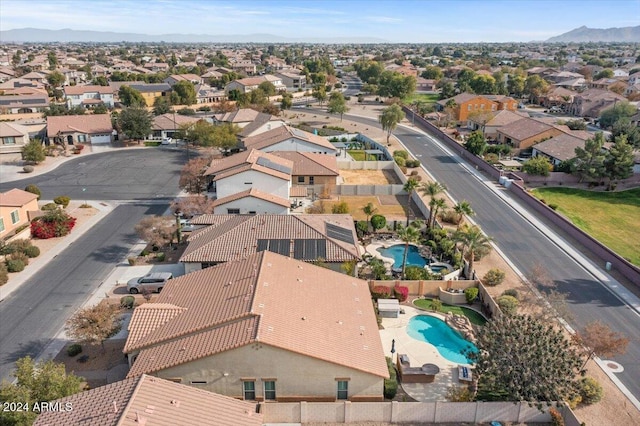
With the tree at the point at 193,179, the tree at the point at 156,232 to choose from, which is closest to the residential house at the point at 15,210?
the tree at the point at 156,232

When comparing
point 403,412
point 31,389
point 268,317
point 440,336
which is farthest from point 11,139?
point 403,412

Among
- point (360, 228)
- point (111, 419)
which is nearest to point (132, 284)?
point (111, 419)

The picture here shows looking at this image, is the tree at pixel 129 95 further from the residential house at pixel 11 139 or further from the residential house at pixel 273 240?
the residential house at pixel 273 240

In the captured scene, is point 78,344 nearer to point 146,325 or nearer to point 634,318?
point 146,325

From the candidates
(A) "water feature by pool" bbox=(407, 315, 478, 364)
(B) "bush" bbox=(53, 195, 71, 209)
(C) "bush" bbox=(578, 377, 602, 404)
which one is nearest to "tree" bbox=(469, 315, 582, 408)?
(C) "bush" bbox=(578, 377, 602, 404)

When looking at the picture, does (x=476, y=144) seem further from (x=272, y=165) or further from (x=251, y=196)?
(x=251, y=196)
